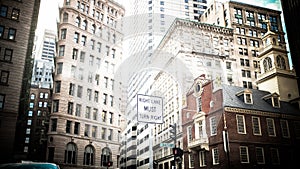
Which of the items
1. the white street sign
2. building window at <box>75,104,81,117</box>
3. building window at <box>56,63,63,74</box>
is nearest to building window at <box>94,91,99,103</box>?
building window at <box>75,104,81,117</box>

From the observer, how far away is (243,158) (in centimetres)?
2577

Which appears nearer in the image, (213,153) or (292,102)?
(213,153)

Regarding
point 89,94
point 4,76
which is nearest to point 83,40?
point 89,94

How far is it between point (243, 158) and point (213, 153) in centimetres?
280

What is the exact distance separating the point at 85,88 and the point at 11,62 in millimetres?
11746

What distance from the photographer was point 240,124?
26.9 metres

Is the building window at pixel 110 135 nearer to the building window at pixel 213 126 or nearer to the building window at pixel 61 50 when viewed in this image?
the building window at pixel 61 50

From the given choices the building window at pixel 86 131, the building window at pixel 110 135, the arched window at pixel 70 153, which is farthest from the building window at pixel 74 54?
the arched window at pixel 70 153

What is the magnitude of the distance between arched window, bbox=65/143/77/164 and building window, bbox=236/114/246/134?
64.1 feet

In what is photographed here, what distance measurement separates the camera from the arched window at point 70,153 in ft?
109

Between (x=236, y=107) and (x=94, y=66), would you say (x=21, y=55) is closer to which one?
(x=94, y=66)

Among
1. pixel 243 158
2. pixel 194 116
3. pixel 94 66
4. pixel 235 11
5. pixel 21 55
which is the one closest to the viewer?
pixel 243 158

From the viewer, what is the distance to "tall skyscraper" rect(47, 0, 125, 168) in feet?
112

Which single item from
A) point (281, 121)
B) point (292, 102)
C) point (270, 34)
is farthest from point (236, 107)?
point (270, 34)
